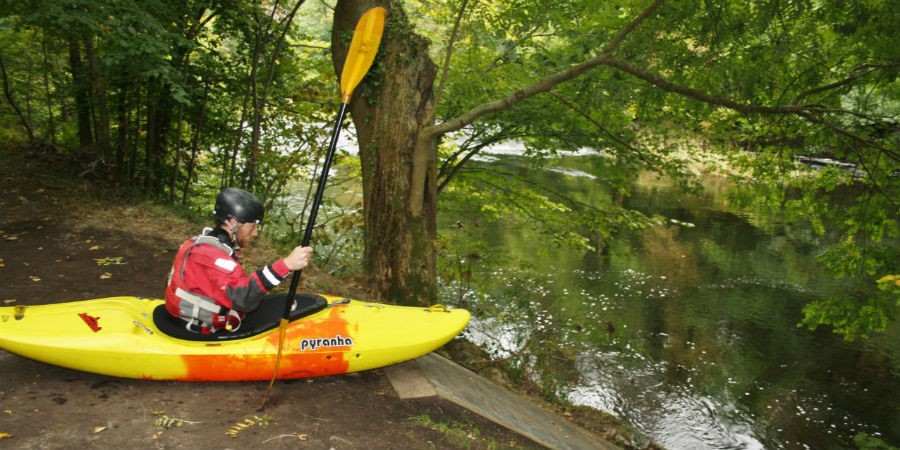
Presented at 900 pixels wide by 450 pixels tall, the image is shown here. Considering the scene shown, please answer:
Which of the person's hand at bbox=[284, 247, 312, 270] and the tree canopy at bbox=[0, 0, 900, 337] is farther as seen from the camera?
the tree canopy at bbox=[0, 0, 900, 337]

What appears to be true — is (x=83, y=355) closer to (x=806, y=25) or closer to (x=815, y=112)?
(x=815, y=112)

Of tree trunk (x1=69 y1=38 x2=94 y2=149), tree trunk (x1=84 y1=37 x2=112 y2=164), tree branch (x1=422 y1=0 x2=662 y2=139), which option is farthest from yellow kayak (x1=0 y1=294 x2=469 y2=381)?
tree trunk (x1=69 y1=38 x2=94 y2=149)

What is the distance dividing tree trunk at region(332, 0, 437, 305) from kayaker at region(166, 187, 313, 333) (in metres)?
2.54

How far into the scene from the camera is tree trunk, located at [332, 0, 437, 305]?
577 centimetres

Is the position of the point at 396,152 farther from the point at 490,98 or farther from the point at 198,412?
the point at 198,412

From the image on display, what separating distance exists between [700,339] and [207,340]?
8321mm

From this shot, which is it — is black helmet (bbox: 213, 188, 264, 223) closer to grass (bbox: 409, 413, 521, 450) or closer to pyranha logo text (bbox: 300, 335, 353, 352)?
pyranha logo text (bbox: 300, 335, 353, 352)

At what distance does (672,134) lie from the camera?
7.73 metres

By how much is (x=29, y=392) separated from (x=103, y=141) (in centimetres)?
549

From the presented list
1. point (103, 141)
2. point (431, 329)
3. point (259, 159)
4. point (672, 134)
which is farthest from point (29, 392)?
point (672, 134)

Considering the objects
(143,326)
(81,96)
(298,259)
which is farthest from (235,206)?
(81,96)

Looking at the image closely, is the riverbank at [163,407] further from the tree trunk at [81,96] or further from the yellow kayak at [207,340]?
the tree trunk at [81,96]

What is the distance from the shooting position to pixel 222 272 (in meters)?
3.22

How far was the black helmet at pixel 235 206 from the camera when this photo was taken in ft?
10.7
